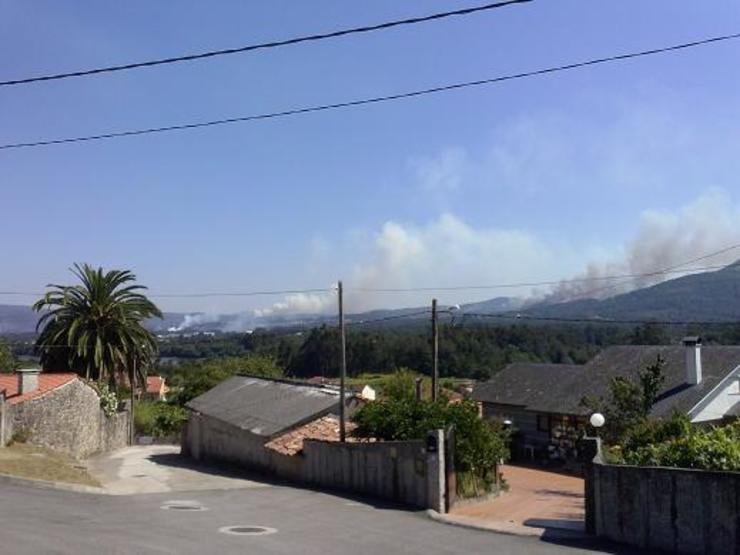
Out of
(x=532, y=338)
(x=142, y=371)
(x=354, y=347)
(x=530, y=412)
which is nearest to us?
(x=530, y=412)

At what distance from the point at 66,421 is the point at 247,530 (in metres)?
22.9

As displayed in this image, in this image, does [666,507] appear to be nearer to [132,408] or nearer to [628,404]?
[628,404]

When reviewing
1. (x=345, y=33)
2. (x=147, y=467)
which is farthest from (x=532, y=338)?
(x=345, y=33)

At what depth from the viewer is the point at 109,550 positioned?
13016mm

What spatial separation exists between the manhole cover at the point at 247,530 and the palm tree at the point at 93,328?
3110cm

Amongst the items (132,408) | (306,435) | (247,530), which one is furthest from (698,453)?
(132,408)

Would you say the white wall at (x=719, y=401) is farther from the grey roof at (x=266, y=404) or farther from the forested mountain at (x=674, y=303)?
the forested mountain at (x=674, y=303)

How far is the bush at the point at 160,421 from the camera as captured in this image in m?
59.5

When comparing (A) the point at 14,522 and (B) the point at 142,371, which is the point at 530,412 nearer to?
(B) the point at 142,371

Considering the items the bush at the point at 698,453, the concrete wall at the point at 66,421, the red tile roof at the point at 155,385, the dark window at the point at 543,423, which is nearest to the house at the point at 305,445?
the concrete wall at the point at 66,421

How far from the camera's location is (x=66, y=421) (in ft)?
122

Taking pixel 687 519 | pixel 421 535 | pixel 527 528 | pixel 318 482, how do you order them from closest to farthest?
pixel 687 519 → pixel 421 535 → pixel 527 528 → pixel 318 482

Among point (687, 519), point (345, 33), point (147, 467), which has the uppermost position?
point (345, 33)

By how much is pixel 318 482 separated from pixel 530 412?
52.1 feet
